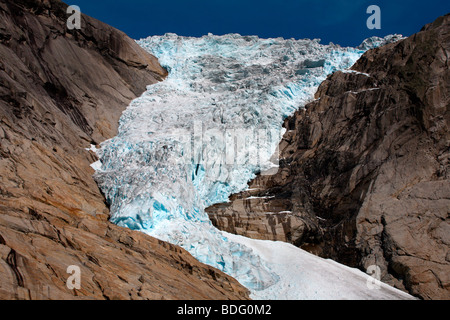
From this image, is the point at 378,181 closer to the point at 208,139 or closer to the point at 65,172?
the point at 208,139

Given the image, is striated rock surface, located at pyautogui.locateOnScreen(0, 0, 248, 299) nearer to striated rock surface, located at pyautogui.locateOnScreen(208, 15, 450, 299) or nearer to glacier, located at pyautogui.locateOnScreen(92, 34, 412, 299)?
glacier, located at pyautogui.locateOnScreen(92, 34, 412, 299)

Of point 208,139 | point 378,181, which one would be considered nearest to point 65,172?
point 208,139

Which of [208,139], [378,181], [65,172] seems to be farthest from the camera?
[208,139]

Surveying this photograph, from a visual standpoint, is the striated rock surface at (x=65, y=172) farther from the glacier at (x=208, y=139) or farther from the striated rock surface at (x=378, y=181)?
the striated rock surface at (x=378, y=181)

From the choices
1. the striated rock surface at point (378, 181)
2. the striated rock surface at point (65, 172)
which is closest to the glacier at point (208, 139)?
the striated rock surface at point (65, 172)

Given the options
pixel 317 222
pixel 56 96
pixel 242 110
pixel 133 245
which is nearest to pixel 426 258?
pixel 317 222

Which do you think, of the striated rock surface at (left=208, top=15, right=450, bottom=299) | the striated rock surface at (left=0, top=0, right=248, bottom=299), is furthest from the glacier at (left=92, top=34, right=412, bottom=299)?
the striated rock surface at (left=208, top=15, right=450, bottom=299)
